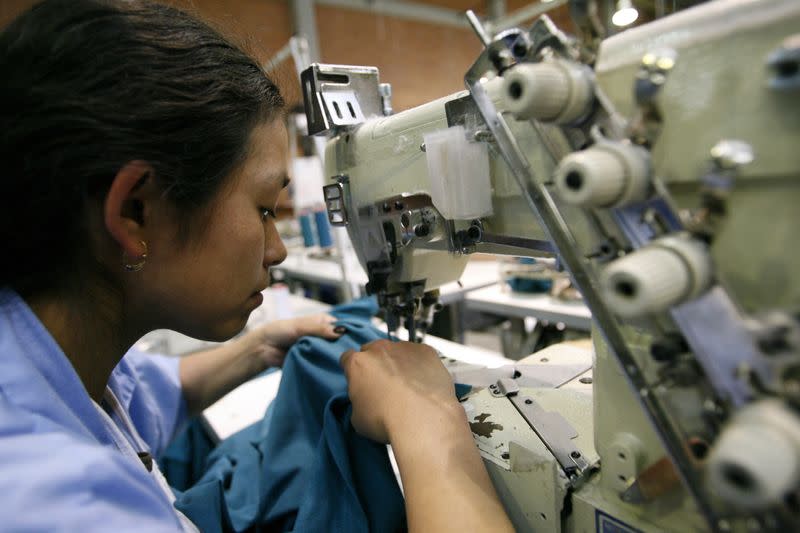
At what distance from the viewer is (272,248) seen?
2.82 feet

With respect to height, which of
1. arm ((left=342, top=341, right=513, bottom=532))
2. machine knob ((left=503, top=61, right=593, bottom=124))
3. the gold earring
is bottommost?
arm ((left=342, top=341, right=513, bottom=532))

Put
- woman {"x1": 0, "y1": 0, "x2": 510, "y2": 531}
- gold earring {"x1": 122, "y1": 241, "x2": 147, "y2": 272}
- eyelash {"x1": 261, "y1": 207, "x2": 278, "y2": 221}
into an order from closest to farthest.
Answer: woman {"x1": 0, "y1": 0, "x2": 510, "y2": 531}
gold earring {"x1": 122, "y1": 241, "x2": 147, "y2": 272}
eyelash {"x1": 261, "y1": 207, "x2": 278, "y2": 221}

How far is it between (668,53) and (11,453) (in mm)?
817

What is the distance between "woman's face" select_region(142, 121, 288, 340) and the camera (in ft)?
2.33

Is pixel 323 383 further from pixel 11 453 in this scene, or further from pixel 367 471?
pixel 11 453

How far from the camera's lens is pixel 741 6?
1.32ft

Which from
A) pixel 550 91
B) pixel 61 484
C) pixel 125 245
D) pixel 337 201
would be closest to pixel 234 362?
pixel 337 201

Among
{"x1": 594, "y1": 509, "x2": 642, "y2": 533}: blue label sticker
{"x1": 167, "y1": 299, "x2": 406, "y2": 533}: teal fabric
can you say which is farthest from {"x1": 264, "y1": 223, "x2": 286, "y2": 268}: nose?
{"x1": 594, "y1": 509, "x2": 642, "y2": 533}: blue label sticker

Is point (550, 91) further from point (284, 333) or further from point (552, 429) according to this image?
point (284, 333)

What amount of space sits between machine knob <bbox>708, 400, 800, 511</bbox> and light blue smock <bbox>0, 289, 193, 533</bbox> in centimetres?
59

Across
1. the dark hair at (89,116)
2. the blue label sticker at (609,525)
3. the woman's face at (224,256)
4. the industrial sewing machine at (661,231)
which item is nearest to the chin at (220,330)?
the woman's face at (224,256)

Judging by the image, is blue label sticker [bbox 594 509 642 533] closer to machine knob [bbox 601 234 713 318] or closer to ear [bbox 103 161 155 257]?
machine knob [bbox 601 234 713 318]

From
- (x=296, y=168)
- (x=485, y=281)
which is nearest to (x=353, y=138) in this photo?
(x=485, y=281)

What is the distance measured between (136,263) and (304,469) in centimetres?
59
